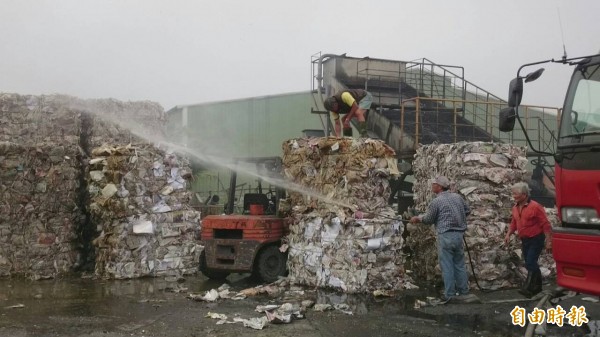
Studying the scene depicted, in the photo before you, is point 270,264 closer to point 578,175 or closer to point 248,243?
point 248,243

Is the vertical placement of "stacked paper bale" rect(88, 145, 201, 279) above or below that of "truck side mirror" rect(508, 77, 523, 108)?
below

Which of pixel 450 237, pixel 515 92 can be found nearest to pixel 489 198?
pixel 450 237

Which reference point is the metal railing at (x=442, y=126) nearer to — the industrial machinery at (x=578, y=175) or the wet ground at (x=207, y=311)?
the wet ground at (x=207, y=311)

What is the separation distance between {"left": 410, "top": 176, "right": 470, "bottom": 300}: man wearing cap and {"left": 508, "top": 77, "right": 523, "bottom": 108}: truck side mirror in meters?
2.55

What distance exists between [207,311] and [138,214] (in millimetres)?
3226

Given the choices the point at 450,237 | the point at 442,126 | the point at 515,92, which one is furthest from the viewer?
the point at 442,126

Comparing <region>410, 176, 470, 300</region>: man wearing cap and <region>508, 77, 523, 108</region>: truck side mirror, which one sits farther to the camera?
<region>410, 176, 470, 300</region>: man wearing cap

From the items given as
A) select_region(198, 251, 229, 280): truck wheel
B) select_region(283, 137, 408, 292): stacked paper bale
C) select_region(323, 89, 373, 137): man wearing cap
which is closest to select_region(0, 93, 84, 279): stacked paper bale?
select_region(198, 251, 229, 280): truck wheel

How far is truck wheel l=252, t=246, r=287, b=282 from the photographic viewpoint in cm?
880

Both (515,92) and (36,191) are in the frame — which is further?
(36,191)

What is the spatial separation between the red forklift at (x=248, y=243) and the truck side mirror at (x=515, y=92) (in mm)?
4739

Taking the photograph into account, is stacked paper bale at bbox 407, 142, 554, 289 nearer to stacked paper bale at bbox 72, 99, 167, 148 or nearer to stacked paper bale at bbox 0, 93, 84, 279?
stacked paper bale at bbox 72, 99, 167, 148

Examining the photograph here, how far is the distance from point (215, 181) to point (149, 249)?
1293 centimetres

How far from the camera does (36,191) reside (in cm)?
962
